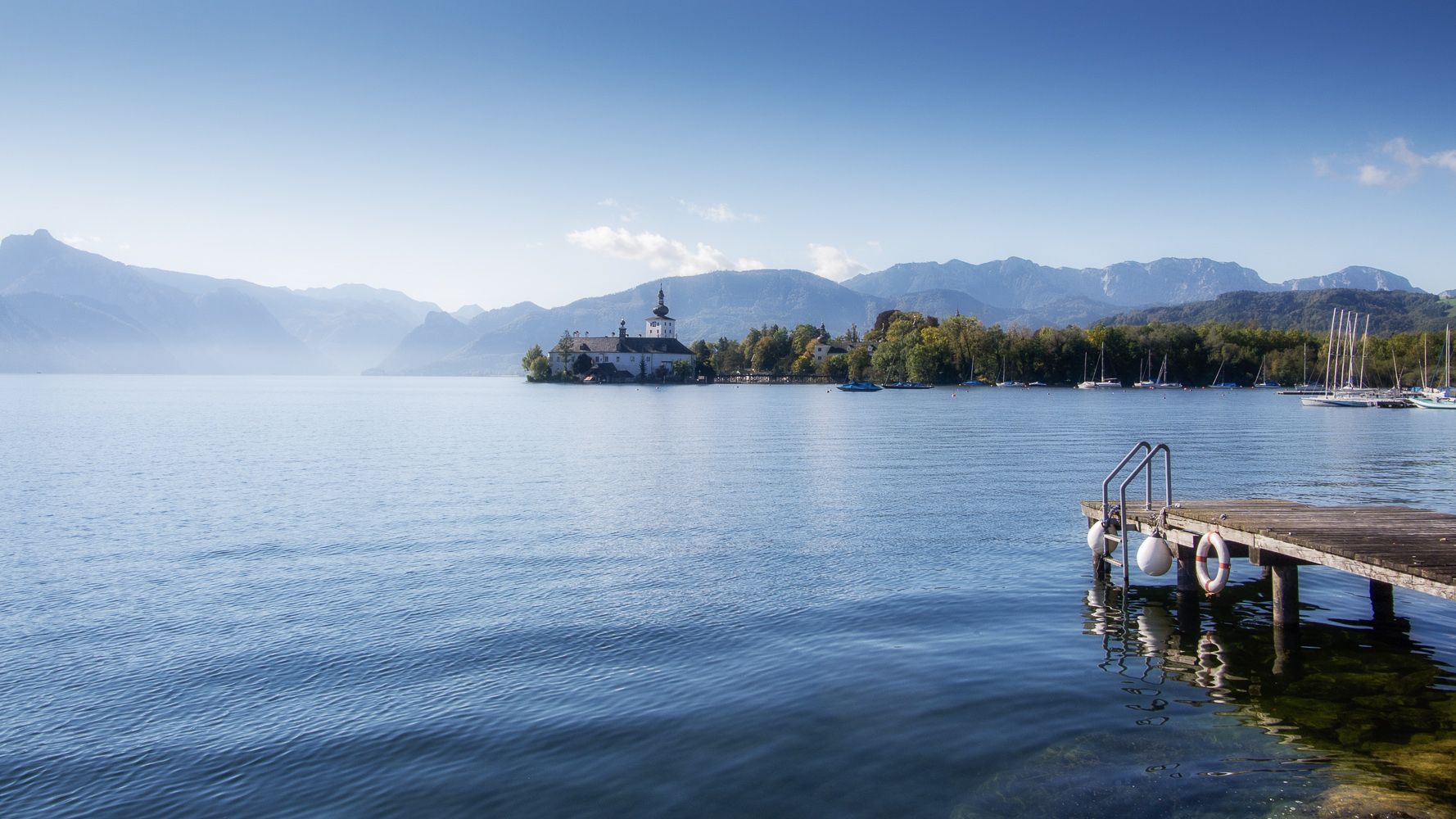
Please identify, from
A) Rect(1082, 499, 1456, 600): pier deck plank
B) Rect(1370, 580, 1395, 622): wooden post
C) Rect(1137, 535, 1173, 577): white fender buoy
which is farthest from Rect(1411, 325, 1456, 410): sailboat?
Rect(1137, 535, 1173, 577): white fender buoy

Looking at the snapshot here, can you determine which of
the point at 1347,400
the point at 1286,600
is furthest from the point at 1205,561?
the point at 1347,400

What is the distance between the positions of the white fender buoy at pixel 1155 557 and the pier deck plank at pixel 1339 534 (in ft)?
1.87

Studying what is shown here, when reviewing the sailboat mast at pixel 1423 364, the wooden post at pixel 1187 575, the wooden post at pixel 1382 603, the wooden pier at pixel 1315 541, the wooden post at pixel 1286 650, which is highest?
the sailboat mast at pixel 1423 364

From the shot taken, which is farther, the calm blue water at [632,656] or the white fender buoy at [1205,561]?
the white fender buoy at [1205,561]

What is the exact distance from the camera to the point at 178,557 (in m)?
22.3

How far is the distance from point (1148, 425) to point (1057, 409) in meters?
27.5

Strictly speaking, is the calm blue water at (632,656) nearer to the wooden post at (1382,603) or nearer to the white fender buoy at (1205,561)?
the wooden post at (1382,603)

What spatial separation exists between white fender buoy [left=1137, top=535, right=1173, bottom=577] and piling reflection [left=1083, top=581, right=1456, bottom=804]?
0.70m

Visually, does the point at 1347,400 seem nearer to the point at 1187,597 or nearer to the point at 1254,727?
the point at 1187,597

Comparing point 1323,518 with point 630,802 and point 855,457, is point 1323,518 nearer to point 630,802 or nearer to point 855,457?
point 630,802

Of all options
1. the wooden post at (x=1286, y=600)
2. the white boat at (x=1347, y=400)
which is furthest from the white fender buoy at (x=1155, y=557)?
the white boat at (x=1347, y=400)

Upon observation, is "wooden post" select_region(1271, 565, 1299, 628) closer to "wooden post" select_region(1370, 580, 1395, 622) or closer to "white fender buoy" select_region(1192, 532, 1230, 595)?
Answer: "white fender buoy" select_region(1192, 532, 1230, 595)

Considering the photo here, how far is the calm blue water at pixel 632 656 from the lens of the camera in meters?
10.2

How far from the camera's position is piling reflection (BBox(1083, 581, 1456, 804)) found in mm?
10906
